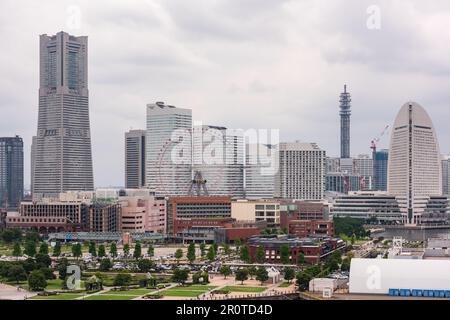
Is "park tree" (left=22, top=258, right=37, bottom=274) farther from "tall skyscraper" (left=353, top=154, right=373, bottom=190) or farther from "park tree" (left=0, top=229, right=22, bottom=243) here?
"tall skyscraper" (left=353, top=154, right=373, bottom=190)

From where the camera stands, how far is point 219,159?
50.5 ft

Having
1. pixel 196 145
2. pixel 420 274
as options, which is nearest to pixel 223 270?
pixel 420 274

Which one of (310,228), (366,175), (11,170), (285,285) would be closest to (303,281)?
(285,285)

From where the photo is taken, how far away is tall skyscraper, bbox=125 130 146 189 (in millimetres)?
18297

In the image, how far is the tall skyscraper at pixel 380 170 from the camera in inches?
785

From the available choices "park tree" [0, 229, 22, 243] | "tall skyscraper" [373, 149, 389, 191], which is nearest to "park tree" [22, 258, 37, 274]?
"park tree" [0, 229, 22, 243]

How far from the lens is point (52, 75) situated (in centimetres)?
2097

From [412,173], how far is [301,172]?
3906 mm

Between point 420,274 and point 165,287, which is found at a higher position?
point 420,274

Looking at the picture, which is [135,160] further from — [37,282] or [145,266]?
[37,282]

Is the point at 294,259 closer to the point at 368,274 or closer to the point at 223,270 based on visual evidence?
the point at 223,270

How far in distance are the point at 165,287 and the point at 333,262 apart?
2.02 m

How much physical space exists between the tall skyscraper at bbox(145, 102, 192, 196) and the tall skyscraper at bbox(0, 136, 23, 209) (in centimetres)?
317
